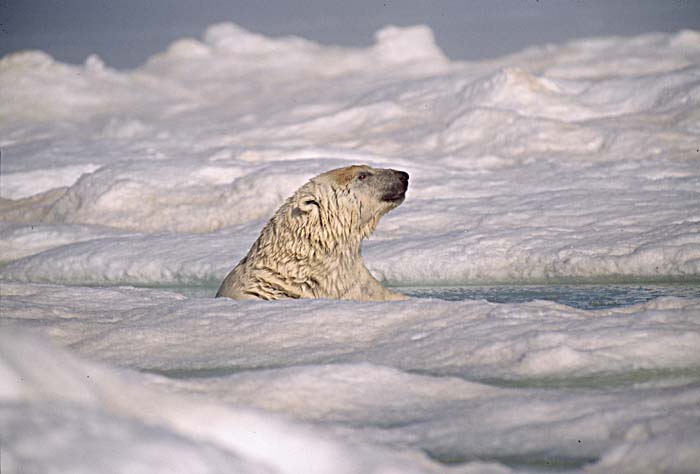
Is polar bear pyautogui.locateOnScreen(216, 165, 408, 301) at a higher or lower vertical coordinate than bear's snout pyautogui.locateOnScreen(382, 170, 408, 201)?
lower

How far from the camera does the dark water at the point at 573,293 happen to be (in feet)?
21.1

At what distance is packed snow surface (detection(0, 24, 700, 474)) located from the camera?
2.15 m

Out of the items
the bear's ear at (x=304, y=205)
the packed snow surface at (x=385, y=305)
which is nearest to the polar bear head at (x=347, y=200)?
the bear's ear at (x=304, y=205)

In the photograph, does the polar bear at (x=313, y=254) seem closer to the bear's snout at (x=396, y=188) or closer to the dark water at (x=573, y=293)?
the bear's snout at (x=396, y=188)

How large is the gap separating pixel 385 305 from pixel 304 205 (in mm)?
1443

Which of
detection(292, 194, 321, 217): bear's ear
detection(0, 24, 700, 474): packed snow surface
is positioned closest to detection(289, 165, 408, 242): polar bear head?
detection(292, 194, 321, 217): bear's ear

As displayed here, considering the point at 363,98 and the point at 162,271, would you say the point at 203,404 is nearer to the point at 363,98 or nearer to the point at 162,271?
the point at 162,271

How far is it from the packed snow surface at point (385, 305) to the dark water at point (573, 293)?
0.97 feet

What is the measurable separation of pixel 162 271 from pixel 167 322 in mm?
4314

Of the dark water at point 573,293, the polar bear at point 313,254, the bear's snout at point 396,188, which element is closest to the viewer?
the polar bear at point 313,254

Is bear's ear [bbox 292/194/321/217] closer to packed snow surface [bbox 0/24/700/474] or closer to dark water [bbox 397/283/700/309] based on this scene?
packed snow surface [bbox 0/24/700/474]

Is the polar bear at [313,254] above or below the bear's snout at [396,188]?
below

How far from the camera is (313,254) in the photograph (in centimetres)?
572

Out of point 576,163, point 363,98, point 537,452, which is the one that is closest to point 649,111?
point 576,163
